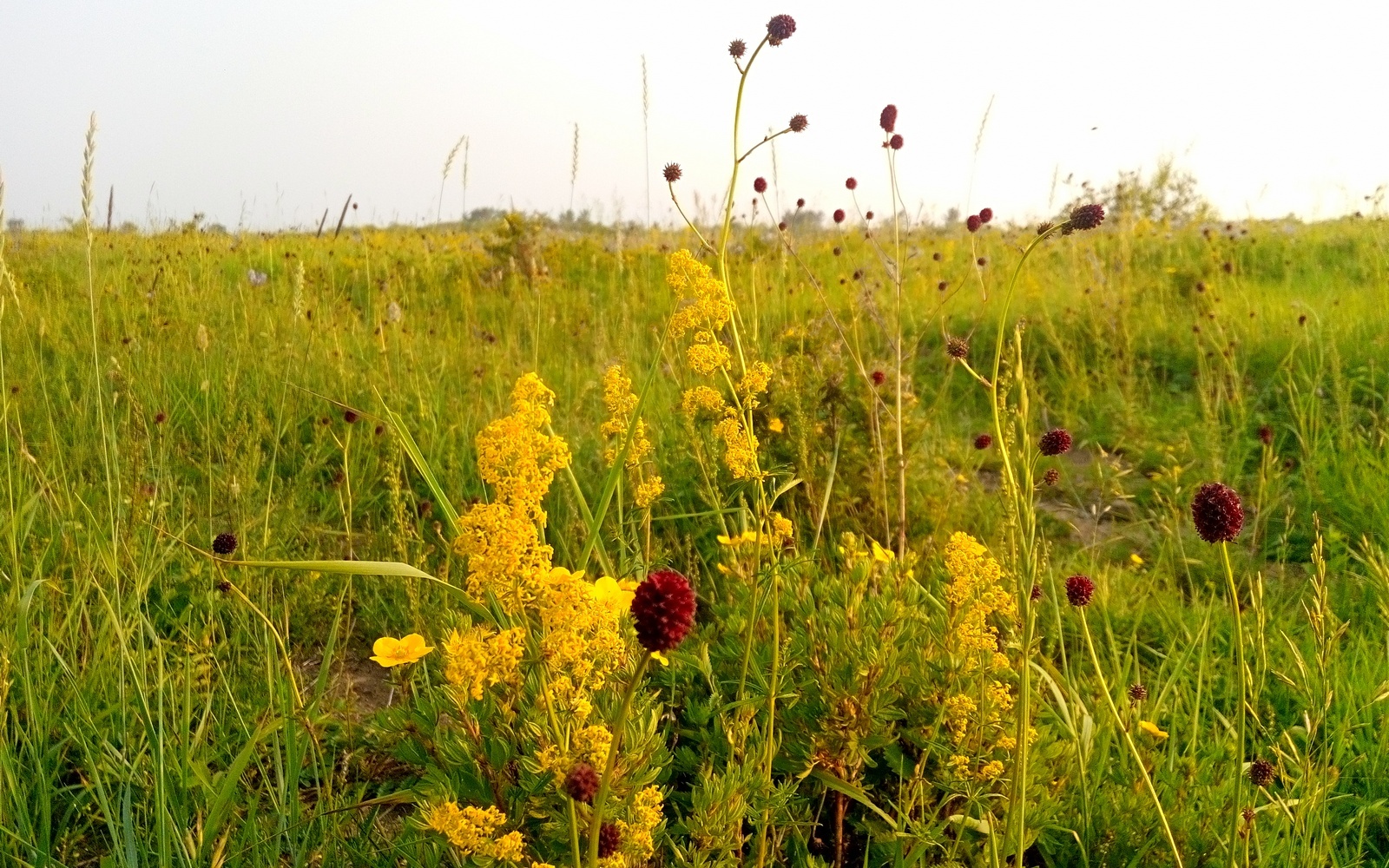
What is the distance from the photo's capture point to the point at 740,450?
1242mm

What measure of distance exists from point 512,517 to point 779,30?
3.18 feet

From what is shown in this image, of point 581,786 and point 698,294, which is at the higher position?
point 698,294

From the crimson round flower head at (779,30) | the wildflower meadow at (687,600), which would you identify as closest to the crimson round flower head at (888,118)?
the wildflower meadow at (687,600)

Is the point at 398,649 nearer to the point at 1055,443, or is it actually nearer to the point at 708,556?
the point at 1055,443

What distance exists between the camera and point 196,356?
3547 millimetres

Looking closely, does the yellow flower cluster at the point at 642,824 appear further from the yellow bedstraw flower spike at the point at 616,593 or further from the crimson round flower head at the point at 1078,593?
the crimson round flower head at the point at 1078,593

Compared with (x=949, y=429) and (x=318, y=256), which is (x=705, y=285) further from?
(x=318, y=256)

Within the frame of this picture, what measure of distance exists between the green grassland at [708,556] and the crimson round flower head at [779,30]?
1.98ft

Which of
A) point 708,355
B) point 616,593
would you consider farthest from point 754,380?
point 616,593

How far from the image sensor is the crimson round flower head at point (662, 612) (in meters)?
0.66

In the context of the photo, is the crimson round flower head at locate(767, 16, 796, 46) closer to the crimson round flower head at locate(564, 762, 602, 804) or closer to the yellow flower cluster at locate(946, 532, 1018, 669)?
the yellow flower cluster at locate(946, 532, 1018, 669)

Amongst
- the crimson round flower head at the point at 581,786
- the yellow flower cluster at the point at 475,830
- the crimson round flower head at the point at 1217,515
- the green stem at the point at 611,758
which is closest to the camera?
the green stem at the point at 611,758

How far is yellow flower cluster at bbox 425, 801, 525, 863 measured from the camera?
0.83 m

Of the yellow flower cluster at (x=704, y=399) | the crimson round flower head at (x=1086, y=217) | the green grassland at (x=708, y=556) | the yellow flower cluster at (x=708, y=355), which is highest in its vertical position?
the crimson round flower head at (x=1086, y=217)
